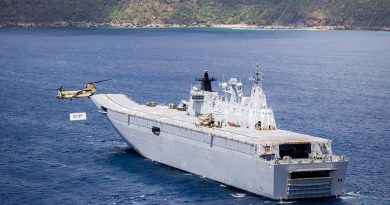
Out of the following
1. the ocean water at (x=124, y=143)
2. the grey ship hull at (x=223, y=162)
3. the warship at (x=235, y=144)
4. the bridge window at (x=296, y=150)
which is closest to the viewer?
the grey ship hull at (x=223, y=162)

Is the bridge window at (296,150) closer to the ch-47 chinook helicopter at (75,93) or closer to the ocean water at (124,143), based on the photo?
the ocean water at (124,143)

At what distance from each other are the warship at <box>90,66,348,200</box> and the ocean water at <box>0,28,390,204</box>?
1.14 metres

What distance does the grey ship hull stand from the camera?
5947cm

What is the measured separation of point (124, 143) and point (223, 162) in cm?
1965

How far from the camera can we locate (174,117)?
7544cm

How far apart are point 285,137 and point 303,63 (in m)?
111

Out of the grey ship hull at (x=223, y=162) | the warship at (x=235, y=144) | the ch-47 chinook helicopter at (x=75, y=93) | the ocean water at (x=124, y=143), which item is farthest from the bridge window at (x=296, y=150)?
the ch-47 chinook helicopter at (x=75, y=93)

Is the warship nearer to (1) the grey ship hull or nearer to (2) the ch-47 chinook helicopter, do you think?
(1) the grey ship hull

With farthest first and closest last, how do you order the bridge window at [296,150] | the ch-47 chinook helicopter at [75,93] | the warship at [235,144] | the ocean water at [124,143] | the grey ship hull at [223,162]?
the ch-47 chinook helicopter at [75,93] < the ocean water at [124,143] < the bridge window at [296,150] < the warship at [235,144] < the grey ship hull at [223,162]

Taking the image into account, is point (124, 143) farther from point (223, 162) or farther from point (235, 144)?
point (235, 144)

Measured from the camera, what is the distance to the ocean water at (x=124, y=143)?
63.4 meters

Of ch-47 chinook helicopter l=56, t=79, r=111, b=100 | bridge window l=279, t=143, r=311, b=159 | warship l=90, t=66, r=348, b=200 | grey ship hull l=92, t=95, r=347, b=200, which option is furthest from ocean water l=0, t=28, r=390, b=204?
bridge window l=279, t=143, r=311, b=159

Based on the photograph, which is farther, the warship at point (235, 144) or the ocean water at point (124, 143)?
the ocean water at point (124, 143)

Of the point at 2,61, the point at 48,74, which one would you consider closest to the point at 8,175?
the point at 48,74
